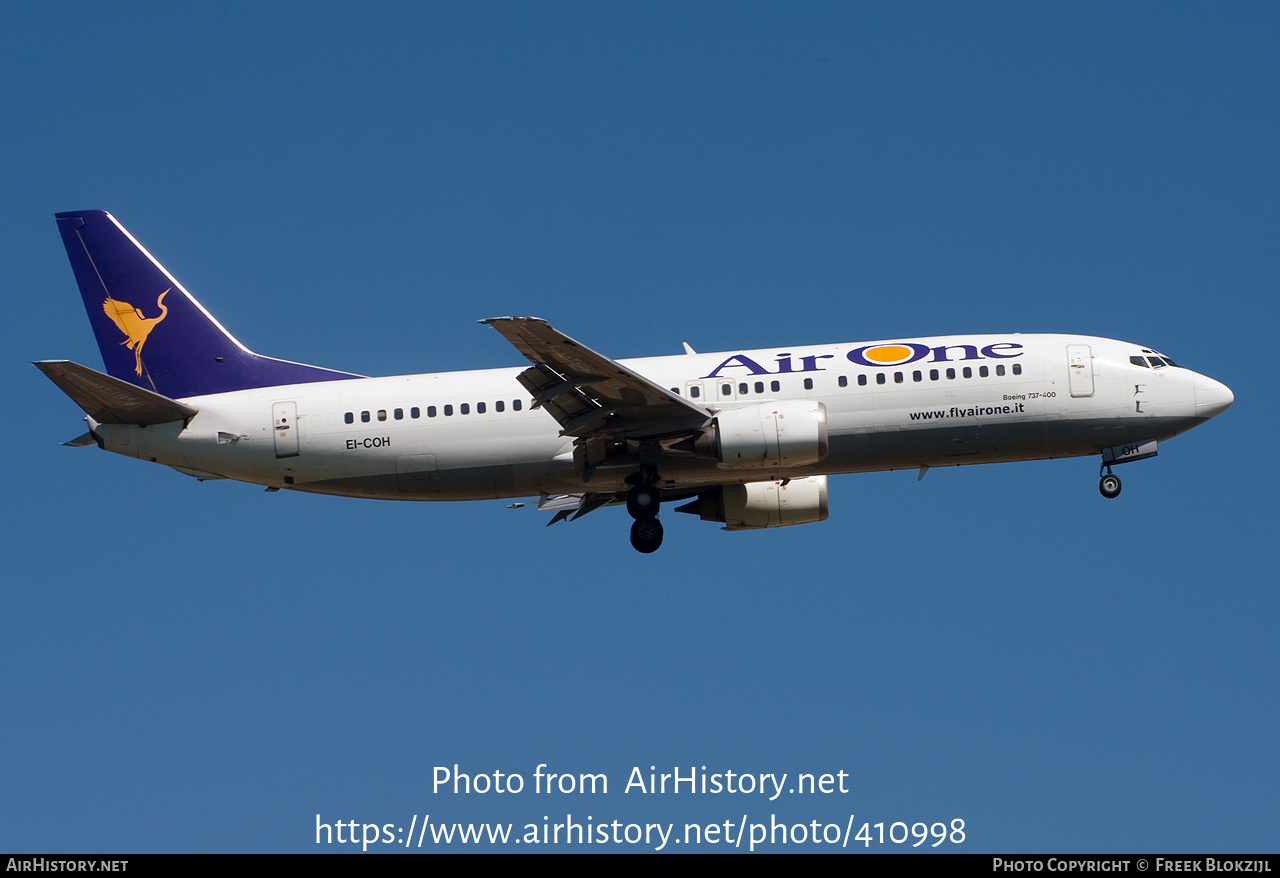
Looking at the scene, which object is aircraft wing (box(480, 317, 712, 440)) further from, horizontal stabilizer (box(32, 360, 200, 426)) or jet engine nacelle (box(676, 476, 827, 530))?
horizontal stabilizer (box(32, 360, 200, 426))

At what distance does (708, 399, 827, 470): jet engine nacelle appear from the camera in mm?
33906

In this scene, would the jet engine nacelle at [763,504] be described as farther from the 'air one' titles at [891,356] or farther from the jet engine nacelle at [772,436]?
the jet engine nacelle at [772,436]

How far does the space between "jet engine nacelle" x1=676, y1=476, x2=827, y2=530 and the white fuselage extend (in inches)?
109

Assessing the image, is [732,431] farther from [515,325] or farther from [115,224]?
[115,224]

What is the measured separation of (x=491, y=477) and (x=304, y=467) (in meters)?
4.72

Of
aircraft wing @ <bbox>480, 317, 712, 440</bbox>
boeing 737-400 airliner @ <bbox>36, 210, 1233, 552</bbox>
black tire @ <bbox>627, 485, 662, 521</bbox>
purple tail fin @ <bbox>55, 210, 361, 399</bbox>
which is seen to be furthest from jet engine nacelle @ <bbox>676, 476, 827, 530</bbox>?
purple tail fin @ <bbox>55, 210, 361, 399</bbox>

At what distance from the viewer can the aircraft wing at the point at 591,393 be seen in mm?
32250

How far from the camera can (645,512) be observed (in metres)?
Result: 36.0

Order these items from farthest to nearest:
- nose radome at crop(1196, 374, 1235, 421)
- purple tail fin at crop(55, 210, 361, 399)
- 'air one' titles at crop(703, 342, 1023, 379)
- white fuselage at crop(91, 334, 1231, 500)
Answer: purple tail fin at crop(55, 210, 361, 399)
nose radome at crop(1196, 374, 1235, 421)
'air one' titles at crop(703, 342, 1023, 379)
white fuselage at crop(91, 334, 1231, 500)

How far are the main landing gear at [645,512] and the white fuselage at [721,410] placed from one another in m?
0.54

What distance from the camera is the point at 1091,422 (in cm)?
3597

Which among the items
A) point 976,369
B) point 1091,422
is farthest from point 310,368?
point 1091,422
